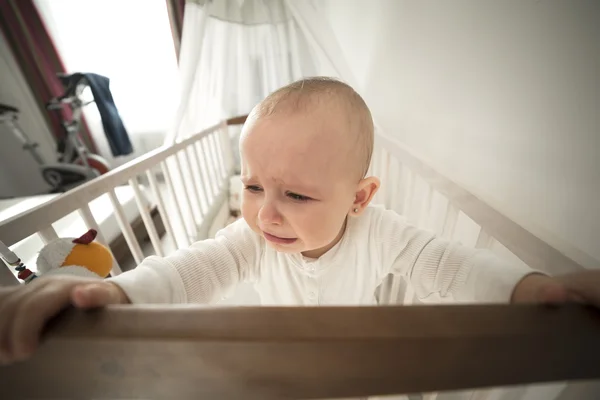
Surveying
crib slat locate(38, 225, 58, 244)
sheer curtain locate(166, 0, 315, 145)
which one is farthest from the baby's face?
sheer curtain locate(166, 0, 315, 145)

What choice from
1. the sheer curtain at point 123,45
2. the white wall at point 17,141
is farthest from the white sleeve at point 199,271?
the white wall at point 17,141

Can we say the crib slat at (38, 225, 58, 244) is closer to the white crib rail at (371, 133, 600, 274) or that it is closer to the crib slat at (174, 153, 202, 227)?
the crib slat at (174, 153, 202, 227)

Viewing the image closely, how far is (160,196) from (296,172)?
2.29ft

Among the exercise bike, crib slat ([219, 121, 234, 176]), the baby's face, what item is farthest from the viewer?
the exercise bike

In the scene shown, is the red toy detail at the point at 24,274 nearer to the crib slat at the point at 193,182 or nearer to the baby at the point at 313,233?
the baby at the point at 313,233

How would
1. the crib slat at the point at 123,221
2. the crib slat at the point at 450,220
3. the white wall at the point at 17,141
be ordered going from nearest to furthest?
1. the crib slat at the point at 450,220
2. the crib slat at the point at 123,221
3. the white wall at the point at 17,141

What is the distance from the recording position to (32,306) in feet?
0.59

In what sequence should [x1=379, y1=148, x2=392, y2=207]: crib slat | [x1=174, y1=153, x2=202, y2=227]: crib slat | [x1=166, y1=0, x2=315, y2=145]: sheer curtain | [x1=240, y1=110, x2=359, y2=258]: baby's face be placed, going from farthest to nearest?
[x1=166, y1=0, x2=315, y2=145]: sheer curtain
[x1=174, y1=153, x2=202, y2=227]: crib slat
[x1=379, y1=148, x2=392, y2=207]: crib slat
[x1=240, y1=110, x2=359, y2=258]: baby's face

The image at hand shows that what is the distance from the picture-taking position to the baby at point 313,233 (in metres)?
0.35

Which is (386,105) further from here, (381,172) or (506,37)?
(506,37)

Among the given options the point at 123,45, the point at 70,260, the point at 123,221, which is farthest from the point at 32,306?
the point at 123,45

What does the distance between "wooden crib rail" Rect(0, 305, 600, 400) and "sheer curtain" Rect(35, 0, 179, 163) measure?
233 cm

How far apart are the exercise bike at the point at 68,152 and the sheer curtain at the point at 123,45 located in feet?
1.15

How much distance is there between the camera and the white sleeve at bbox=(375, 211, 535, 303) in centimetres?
33
